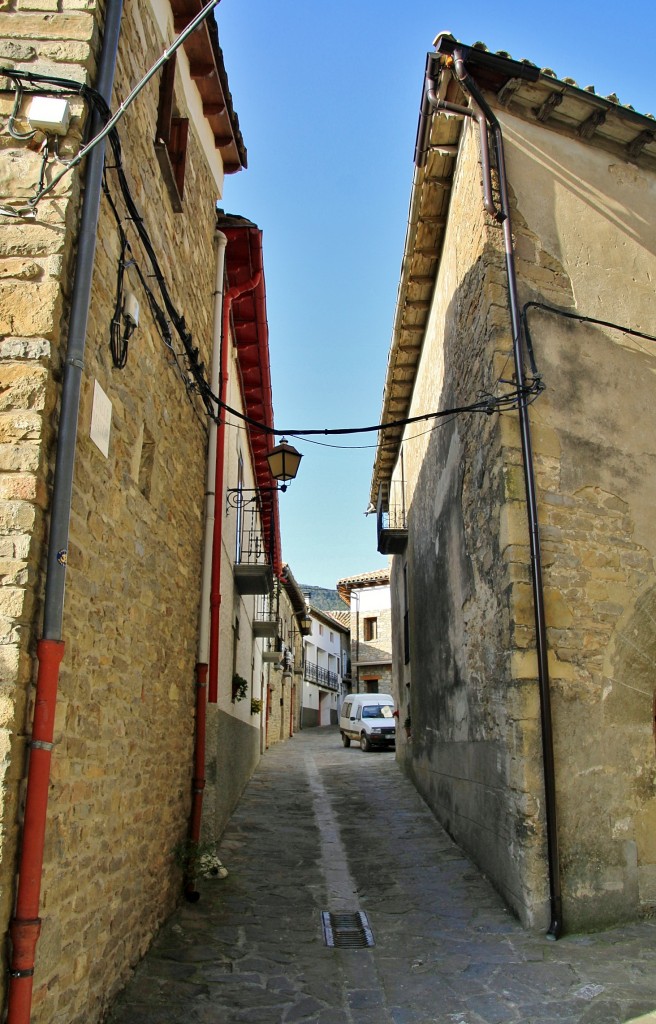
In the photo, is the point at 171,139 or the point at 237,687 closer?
the point at 171,139

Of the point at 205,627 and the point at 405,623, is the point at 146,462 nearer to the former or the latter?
the point at 205,627

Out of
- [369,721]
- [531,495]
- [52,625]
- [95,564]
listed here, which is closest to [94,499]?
[95,564]

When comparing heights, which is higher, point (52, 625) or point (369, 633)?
point (369, 633)

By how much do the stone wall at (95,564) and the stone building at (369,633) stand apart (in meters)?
30.3

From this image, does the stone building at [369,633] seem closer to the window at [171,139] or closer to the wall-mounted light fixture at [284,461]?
the wall-mounted light fixture at [284,461]

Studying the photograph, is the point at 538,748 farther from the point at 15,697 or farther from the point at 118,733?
the point at 15,697

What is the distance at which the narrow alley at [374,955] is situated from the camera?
13.6 feet

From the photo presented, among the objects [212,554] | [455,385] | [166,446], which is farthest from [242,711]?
[166,446]

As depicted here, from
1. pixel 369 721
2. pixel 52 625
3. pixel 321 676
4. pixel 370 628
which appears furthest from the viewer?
pixel 321 676

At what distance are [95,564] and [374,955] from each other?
11.1 ft

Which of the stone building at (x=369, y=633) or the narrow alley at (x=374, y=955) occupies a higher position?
the stone building at (x=369, y=633)

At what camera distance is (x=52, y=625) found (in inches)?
122

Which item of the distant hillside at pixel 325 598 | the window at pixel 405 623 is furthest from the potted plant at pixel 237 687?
the distant hillside at pixel 325 598

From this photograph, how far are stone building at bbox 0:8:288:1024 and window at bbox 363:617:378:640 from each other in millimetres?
30671
